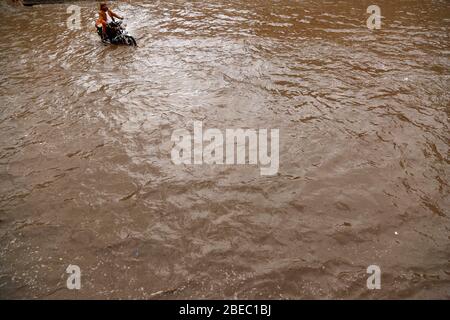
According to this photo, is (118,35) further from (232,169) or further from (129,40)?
(232,169)

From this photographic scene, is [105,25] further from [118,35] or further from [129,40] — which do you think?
[129,40]

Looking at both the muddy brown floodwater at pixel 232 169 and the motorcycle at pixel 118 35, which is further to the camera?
the motorcycle at pixel 118 35

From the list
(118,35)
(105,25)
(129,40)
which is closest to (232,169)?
(129,40)

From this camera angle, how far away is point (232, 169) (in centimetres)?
520

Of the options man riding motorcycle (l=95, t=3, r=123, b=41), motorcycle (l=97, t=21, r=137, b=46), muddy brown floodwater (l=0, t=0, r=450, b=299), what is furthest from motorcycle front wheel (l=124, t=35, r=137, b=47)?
man riding motorcycle (l=95, t=3, r=123, b=41)

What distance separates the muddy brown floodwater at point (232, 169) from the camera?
3.80 metres

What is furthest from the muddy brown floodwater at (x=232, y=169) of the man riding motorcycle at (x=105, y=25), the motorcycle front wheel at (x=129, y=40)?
the man riding motorcycle at (x=105, y=25)

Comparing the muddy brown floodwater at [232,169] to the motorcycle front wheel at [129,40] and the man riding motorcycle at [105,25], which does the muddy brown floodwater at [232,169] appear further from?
the man riding motorcycle at [105,25]

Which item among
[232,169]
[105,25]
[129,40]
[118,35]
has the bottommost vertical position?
[232,169]

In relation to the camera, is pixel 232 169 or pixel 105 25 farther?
pixel 105 25

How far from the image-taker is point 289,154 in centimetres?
538

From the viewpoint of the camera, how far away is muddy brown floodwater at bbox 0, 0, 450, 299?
3.80 meters

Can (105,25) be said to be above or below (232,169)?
above
